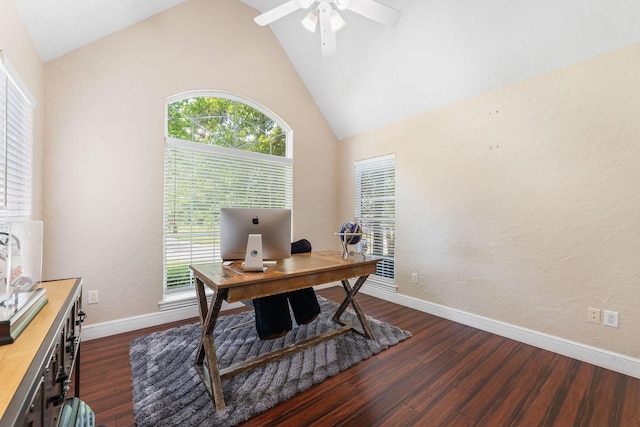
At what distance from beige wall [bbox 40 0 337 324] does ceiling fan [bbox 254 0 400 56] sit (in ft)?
4.54

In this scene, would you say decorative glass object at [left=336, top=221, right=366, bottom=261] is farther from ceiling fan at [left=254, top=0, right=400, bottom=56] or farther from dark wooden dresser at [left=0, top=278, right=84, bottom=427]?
dark wooden dresser at [left=0, top=278, right=84, bottom=427]

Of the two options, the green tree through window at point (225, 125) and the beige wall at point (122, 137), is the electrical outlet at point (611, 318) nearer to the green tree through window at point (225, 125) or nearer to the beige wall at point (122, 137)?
the green tree through window at point (225, 125)

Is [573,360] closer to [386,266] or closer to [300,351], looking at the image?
[386,266]

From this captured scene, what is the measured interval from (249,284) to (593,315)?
274cm

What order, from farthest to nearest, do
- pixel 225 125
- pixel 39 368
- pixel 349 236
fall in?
1. pixel 225 125
2. pixel 349 236
3. pixel 39 368

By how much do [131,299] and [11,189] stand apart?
52.9 inches

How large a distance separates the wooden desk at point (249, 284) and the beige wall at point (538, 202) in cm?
130

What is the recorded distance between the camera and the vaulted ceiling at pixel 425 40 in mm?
1981

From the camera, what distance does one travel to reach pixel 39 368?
28.8 inches

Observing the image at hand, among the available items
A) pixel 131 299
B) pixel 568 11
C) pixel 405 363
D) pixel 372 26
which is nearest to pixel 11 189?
pixel 131 299

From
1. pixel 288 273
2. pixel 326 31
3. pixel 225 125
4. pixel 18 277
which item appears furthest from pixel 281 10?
pixel 18 277

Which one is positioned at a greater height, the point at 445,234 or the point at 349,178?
the point at 349,178

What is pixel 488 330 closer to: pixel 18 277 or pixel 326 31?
pixel 326 31

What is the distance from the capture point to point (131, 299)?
8.49 feet
